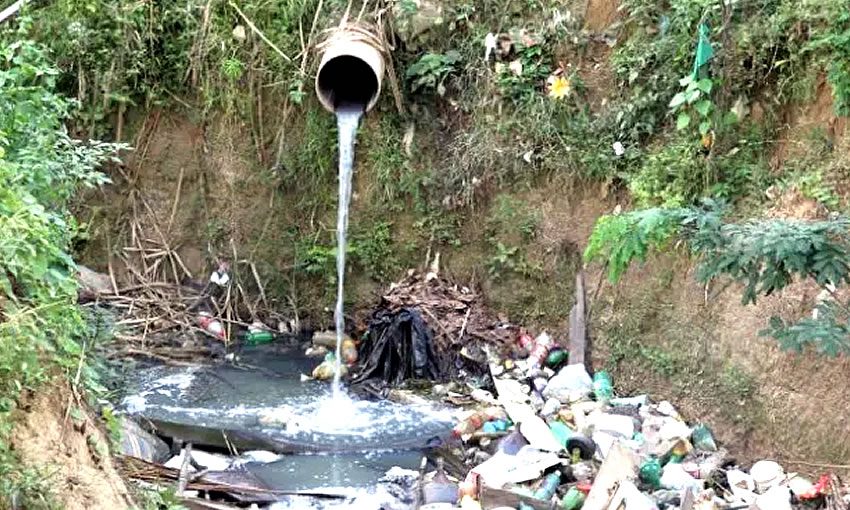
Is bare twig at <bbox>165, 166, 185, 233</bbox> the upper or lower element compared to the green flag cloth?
lower

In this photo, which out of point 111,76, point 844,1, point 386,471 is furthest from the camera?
point 111,76

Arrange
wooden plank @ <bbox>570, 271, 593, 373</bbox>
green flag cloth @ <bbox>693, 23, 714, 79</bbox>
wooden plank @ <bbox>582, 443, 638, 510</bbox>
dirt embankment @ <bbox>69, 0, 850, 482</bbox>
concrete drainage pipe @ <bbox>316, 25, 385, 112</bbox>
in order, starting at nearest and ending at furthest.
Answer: wooden plank @ <bbox>582, 443, 638, 510</bbox> → dirt embankment @ <bbox>69, 0, 850, 482</bbox> → green flag cloth @ <bbox>693, 23, 714, 79</bbox> → wooden plank @ <bbox>570, 271, 593, 373</bbox> → concrete drainage pipe @ <bbox>316, 25, 385, 112</bbox>

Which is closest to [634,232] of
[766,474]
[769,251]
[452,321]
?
[769,251]

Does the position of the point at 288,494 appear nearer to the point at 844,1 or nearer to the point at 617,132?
the point at 617,132

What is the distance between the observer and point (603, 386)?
473cm

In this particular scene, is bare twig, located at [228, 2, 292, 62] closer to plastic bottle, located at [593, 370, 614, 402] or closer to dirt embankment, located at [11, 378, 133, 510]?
plastic bottle, located at [593, 370, 614, 402]

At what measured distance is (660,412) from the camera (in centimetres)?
443

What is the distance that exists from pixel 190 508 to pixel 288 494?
53 centimetres

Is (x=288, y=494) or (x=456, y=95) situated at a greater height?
(x=456, y=95)

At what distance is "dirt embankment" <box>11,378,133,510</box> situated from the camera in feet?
7.62

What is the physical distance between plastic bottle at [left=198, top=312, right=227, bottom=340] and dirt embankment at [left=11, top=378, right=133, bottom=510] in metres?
3.24

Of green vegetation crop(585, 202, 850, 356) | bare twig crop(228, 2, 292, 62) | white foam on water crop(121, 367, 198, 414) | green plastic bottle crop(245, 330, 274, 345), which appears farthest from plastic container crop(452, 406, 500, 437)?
bare twig crop(228, 2, 292, 62)

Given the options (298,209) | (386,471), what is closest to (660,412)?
(386,471)

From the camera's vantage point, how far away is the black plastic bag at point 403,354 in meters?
5.29
